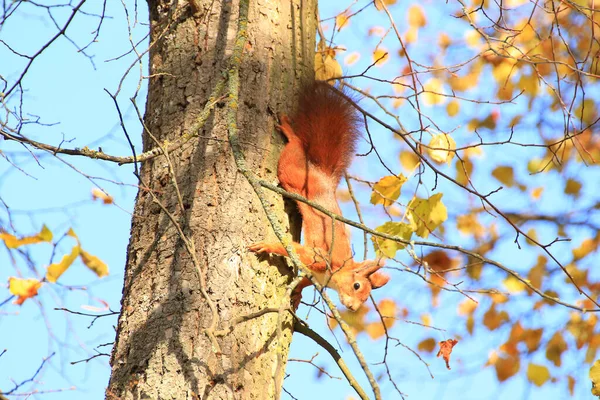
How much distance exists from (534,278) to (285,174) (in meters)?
2.90

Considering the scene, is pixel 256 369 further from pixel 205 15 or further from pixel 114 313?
pixel 205 15

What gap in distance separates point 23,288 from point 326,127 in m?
1.18

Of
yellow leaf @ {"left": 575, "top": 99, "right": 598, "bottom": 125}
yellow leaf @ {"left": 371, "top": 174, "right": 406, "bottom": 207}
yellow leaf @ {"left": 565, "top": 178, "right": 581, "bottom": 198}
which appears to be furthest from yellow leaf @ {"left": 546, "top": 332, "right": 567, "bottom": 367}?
yellow leaf @ {"left": 371, "top": 174, "right": 406, "bottom": 207}

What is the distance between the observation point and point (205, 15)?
2080 millimetres

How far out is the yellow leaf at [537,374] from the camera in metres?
3.62

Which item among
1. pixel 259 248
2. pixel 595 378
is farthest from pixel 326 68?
pixel 595 378

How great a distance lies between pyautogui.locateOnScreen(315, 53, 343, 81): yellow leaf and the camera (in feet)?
8.47

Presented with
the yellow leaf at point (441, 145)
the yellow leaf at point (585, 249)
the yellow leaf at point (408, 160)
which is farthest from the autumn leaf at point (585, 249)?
the yellow leaf at point (441, 145)

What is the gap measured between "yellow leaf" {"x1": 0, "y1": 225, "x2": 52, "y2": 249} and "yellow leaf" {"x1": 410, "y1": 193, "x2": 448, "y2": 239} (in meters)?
1.21

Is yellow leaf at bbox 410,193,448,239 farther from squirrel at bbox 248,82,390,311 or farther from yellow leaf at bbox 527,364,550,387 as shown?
yellow leaf at bbox 527,364,550,387

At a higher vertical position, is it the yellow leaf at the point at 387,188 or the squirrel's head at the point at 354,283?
the yellow leaf at the point at 387,188

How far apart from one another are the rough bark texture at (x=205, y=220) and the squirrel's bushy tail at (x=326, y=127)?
0.08 meters

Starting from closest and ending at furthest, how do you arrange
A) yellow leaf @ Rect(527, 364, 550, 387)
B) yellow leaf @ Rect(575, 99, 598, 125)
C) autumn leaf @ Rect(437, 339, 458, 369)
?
autumn leaf @ Rect(437, 339, 458, 369), yellow leaf @ Rect(527, 364, 550, 387), yellow leaf @ Rect(575, 99, 598, 125)

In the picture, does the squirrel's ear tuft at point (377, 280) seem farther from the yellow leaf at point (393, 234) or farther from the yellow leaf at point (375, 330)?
the yellow leaf at point (375, 330)
